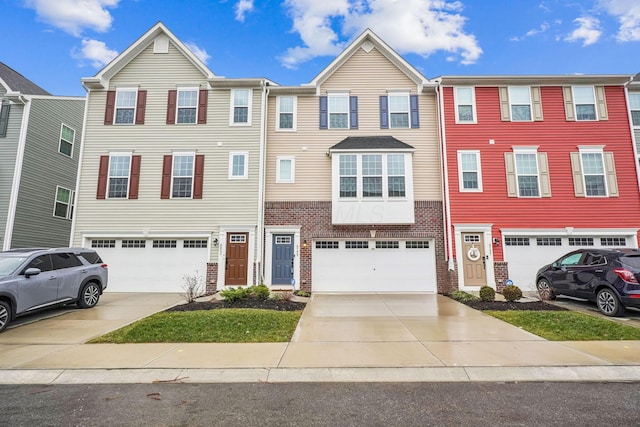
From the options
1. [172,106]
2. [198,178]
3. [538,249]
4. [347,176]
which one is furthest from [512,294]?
[172,106]

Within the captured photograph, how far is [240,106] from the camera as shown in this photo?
14.5 metres

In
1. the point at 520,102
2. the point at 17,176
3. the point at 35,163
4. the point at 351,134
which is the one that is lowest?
the point at 17,176

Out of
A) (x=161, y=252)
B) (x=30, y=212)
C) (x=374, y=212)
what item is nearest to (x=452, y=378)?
(x=374, y=212)

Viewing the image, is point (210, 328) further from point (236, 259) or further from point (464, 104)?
point (464, 104)

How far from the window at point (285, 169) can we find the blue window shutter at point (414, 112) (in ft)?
18.0

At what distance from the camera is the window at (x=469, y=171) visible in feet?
44.8

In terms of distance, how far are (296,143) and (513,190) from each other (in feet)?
29.8

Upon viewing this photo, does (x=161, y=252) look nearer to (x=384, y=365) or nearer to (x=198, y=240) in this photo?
Result: (x=198, y=240)

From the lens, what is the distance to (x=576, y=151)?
13.7 metres

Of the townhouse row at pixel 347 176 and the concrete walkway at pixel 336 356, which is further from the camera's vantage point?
the townhouse row at pixel 347 176

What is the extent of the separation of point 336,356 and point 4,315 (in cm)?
717

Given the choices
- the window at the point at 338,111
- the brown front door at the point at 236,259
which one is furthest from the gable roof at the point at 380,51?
the brown front door at the point at 236,259

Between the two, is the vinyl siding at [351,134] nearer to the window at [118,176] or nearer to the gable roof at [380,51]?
the gable roof at [380,51]

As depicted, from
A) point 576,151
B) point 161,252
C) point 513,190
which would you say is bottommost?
point 161,252
